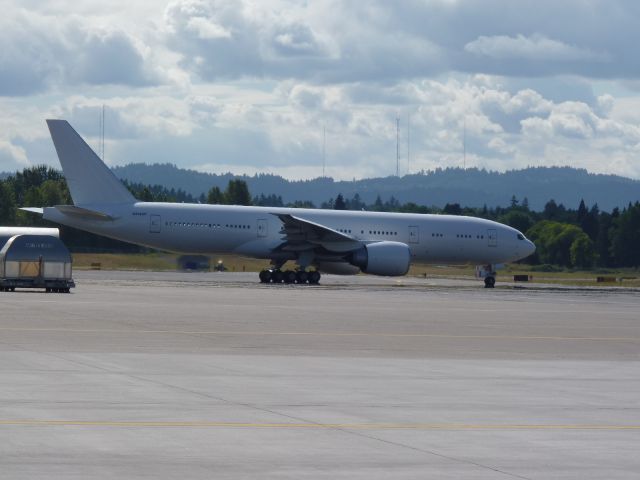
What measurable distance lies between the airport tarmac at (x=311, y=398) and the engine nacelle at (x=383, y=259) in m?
26.5

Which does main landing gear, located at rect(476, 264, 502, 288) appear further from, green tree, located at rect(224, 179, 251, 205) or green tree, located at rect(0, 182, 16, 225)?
green tree, located at rect(224, 179, 251, 205)

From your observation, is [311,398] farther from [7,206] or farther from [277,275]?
[7,206]

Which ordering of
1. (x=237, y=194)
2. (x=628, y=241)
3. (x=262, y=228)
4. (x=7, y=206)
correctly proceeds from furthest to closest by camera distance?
(x=628, y=241) < (x=237, y=194) < (x=7, y=206) < (x=262, y=228)

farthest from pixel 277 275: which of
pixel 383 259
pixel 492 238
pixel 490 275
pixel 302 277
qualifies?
pixel 492 238

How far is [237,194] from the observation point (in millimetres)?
148125

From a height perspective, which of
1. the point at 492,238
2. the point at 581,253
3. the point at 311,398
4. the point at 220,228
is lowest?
the point at 311,398

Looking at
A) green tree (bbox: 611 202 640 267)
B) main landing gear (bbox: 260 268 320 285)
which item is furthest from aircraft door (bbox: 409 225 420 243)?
green tree (bbox: 611 202 640 267)

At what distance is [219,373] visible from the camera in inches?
704

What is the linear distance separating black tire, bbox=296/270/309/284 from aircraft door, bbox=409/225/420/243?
6081 millimetres

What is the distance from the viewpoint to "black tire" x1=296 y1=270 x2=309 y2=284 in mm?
59562

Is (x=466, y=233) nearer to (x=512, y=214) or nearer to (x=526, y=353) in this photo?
(x=526, y=353)

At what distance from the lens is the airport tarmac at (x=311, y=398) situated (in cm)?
1077

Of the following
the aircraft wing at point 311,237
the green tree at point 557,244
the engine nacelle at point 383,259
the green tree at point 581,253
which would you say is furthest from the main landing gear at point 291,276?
the green tree at point 557,244

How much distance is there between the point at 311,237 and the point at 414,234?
6.13 metres
